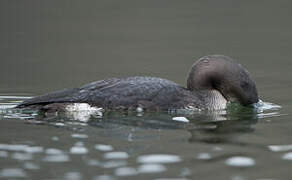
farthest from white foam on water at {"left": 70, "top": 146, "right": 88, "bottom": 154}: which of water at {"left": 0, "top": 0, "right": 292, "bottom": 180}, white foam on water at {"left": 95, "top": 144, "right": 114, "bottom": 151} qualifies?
white foam on water at {"left": 95, "top": 144, "right": 114, "bottom": 151}

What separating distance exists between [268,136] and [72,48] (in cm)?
777

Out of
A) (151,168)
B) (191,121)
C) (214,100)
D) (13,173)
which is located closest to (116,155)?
(151,168)

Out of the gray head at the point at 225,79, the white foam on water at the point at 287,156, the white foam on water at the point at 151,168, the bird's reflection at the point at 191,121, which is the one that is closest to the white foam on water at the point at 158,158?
the white foam on water at the point at 151,168

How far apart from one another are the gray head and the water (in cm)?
17

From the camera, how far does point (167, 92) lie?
8.38 m

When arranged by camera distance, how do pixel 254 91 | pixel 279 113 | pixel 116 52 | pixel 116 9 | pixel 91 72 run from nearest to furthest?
pixel 279 113, pixel 254 91, pixel 91 72, pixel 116 52, pixel 116 9

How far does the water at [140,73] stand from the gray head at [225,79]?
17cm

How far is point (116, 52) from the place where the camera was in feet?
44.2

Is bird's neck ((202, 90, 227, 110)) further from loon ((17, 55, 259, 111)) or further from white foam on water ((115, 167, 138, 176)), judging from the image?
white foam on water ((115, 167, 138, 176))

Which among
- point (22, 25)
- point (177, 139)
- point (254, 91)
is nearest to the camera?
point (177, 139)

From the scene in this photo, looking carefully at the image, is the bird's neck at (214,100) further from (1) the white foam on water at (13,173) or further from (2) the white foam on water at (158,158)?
(1) the white foam on water at (13,173)

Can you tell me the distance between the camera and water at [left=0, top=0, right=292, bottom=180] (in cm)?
590

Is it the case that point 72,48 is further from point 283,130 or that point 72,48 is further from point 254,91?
point 283,130

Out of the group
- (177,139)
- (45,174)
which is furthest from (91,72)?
(45,174)
